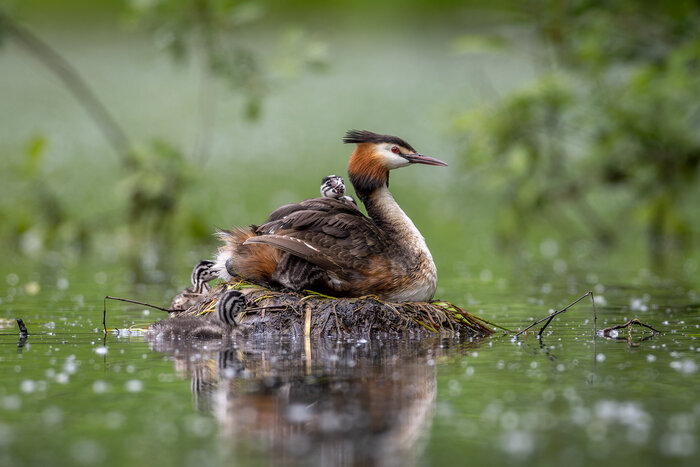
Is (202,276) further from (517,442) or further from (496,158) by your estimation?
(496,158)

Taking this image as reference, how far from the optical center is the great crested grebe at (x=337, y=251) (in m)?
8.46

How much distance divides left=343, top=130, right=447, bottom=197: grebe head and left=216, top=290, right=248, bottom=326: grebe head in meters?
1.91

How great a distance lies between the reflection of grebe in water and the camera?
454 centimetres

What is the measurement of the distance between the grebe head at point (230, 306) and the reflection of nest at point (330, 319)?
0.40 feet

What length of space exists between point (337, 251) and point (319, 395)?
118 inches

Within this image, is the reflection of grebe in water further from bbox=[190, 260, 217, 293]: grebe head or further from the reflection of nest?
bbox=[190, 260, 217, 293]: grebe head

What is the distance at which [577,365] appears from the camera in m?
6.64

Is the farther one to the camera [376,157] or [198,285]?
[198,285]

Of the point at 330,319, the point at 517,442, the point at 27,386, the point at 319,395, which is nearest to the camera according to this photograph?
the point at 517,442

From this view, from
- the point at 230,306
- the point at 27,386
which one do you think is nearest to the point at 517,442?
the point at 27,386

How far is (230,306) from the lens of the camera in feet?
25.8

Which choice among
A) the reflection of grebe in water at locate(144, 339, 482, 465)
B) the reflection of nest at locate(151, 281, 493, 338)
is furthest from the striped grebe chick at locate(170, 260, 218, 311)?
the reflection of grebe in water at locate(144, 339, 482, 465)

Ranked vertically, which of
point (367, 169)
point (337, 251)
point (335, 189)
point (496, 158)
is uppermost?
point (496, 158)

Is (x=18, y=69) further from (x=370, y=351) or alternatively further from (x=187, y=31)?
(x=370, y=351)
